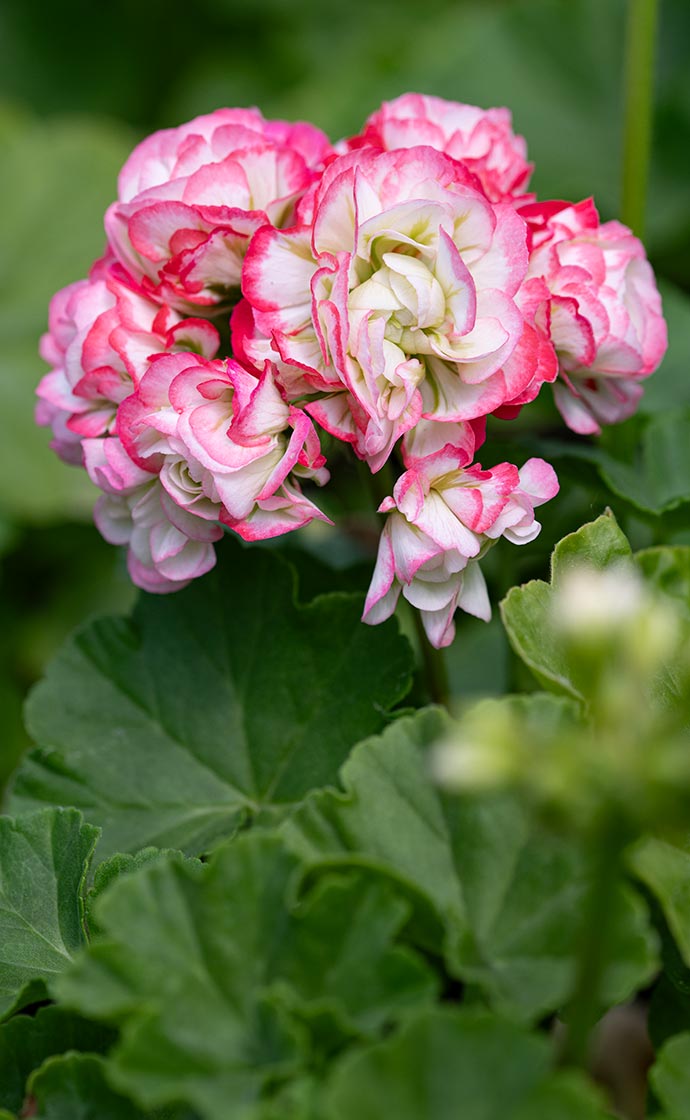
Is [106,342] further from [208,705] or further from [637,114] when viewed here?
[637,114]

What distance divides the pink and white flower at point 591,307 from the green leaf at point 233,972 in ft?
1.39

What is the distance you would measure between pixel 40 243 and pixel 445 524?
151 centimetres

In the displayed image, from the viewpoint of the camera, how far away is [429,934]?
27.1 inches

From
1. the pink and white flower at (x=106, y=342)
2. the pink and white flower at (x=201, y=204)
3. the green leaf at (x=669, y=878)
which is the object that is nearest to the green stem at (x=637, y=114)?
the pink and white flower at (x=201, y=204)

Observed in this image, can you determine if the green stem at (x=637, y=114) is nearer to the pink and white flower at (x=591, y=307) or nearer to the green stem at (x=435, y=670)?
the pink and white flower at (x=591, y=307)

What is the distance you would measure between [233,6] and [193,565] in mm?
2242

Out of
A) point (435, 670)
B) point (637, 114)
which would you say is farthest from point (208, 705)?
point (637, 114)

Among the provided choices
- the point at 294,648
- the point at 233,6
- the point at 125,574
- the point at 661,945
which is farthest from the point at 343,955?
the point at 233,6

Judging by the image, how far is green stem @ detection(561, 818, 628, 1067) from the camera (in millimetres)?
481

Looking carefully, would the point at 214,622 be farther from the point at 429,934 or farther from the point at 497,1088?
the point at 497,1088

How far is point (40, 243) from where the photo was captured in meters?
2.08

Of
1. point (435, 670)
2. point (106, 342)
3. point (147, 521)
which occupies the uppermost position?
point (106, 342)

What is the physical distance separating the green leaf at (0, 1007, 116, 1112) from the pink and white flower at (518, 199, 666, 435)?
0.56 m

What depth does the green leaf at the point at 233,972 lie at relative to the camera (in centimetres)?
58
